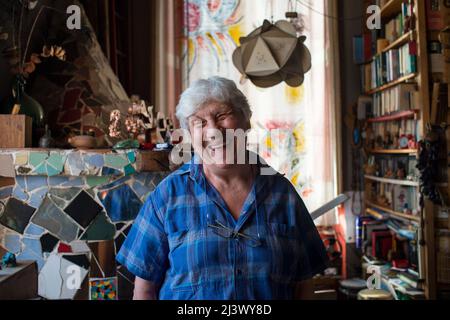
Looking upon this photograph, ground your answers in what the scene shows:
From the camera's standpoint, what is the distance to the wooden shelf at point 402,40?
1.99 m

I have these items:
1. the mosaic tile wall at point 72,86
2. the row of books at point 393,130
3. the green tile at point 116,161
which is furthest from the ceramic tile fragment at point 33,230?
the row of books at point 393,130

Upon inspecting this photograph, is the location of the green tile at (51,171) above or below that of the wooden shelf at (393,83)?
below

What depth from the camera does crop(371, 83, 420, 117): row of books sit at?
2.01 meters

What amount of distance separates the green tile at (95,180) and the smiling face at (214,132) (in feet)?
2.13

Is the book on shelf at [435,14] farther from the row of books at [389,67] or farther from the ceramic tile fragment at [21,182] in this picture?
the ceramic tile fragment at [21,182]

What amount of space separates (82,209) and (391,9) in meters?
1.88

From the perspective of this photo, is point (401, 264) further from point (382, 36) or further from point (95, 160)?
point (95, 160)

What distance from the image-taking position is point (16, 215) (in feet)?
4.78

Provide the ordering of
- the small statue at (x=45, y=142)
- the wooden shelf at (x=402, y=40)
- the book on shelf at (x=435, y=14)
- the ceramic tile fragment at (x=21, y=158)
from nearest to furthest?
the ceramic tile fragment at (x=21, y=158), the small statue at (x=45, y=142), the book on shelf at (x=435, y=14), the wooden shelf at (x=402, y=40)

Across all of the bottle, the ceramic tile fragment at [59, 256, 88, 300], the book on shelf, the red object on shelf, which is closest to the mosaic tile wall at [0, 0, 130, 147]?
the bottle

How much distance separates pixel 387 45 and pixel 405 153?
61 centimetres

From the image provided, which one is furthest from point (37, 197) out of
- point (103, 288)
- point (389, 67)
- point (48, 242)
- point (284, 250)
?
point (389, 67)

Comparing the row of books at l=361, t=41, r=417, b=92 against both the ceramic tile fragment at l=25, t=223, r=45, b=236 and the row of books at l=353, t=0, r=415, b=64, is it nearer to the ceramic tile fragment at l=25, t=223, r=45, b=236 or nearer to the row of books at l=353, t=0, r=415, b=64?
the row of books at l=353, t=0, r=415, b=64

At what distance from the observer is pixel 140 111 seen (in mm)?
1701
